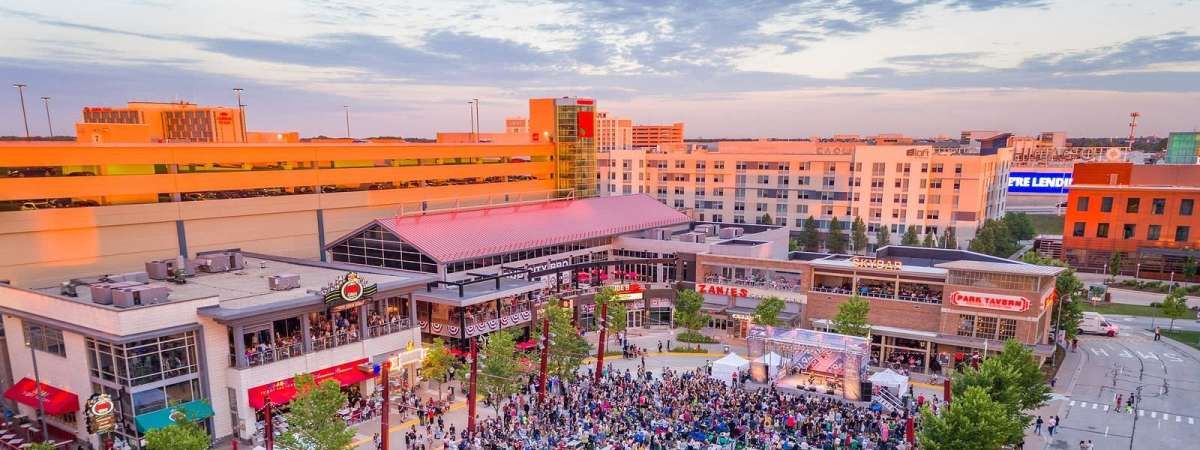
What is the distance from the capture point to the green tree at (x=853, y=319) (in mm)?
50906

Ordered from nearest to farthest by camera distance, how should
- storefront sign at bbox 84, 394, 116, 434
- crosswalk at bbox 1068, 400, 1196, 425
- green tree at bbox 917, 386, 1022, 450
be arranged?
green tree at bbox 917, 386, 1022, 450, storefront sign at bbox 84, 394, 116, 434, crosswalk at bbox 1068, 400, 1196, 425

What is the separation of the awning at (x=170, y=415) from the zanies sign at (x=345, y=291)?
8.53 metres

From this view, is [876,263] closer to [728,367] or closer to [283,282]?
[728,367]

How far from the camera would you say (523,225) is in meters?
64.1

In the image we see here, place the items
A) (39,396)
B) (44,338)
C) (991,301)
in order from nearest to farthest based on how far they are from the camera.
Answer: (39,396) → (44,338) → (991,301)

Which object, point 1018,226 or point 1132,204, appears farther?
point 1018,226

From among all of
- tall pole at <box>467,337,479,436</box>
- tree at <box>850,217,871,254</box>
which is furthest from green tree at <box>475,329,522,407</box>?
tree at <box>850,217,871,254</box>

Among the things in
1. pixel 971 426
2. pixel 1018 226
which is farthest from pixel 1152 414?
pixel 1018 226

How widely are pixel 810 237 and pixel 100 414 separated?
89888 mm

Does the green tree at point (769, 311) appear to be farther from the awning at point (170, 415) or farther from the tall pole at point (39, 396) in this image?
the tall pole at point (39, 396)

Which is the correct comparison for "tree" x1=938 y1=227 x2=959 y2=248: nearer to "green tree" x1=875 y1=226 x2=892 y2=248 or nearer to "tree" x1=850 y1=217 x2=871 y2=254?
"green tree" x1=875 y1=226 x2=892 y2=248

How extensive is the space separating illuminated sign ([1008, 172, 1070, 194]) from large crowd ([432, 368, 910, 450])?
11229 centimetres

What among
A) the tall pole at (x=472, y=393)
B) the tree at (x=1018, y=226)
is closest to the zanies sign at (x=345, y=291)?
the tall pole at (x=472, y=393)

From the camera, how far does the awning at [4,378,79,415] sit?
37625 millimetres
